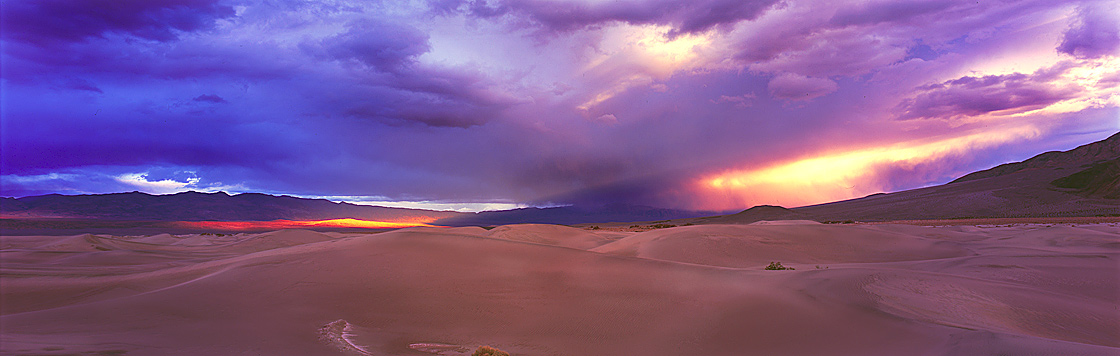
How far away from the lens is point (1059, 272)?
37.4 ft

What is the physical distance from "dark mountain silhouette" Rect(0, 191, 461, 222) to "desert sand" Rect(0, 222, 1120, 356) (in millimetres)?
139207

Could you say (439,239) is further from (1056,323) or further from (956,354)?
(1056,323)

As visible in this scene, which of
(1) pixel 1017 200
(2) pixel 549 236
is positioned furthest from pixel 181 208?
(1) pixel 1017 200

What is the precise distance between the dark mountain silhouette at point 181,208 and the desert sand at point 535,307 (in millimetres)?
139207

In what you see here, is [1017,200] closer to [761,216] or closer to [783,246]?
[761,216]

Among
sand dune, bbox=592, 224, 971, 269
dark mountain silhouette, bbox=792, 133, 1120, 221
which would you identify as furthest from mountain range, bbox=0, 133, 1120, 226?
sand dune, bbox=592, 224, 971, 269

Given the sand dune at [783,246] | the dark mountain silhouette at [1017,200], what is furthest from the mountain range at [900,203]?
the sand dune at [783,246]

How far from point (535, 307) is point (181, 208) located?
17375 cm

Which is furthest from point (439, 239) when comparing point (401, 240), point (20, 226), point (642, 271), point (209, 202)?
point (209, 202)

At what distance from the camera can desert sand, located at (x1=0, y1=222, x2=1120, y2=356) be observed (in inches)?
238

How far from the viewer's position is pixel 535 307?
26.1ft

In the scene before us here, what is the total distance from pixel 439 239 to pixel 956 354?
33.0 ft

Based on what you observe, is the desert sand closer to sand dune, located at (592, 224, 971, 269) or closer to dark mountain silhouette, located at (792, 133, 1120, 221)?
sand dune, located at (592, 224, 971, 269)

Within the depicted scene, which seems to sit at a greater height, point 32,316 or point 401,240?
point 401,240
